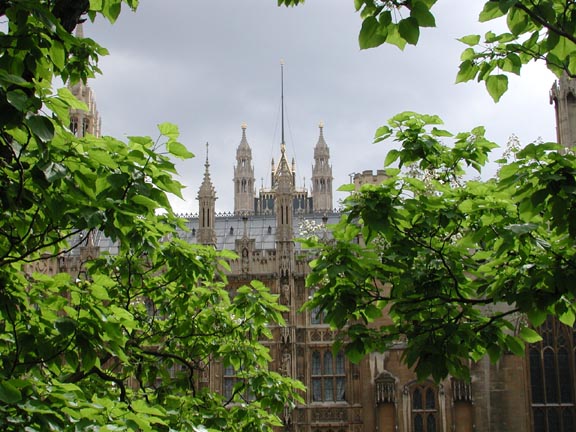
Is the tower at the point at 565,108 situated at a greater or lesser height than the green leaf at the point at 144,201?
greater

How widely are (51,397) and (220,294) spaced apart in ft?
20.4

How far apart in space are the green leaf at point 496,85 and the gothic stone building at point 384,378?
22.5 meters

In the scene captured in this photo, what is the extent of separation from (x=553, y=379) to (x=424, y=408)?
4.98m

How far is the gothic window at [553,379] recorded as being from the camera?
29.7m

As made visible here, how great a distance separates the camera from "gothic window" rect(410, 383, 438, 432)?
29.9m

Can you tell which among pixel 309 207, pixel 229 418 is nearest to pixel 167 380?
pixel 229 418

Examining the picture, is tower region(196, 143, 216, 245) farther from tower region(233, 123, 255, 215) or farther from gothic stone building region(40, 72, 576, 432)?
tower region(233, 123, 255, 215)

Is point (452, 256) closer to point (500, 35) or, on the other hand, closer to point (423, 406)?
point (500, 35)

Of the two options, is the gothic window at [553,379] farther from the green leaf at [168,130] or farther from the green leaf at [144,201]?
the green leaf at [144,201]

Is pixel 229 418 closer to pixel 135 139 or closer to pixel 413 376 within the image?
pixel 135 139

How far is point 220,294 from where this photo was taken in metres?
12.5

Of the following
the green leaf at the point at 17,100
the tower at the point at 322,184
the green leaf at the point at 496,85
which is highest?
the tower at the point at 322,184

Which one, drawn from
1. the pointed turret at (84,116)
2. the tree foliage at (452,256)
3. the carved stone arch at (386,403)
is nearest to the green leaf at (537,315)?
the tree foliage at (452,256)

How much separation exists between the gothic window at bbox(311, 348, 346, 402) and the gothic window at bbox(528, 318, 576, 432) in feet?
23.7
